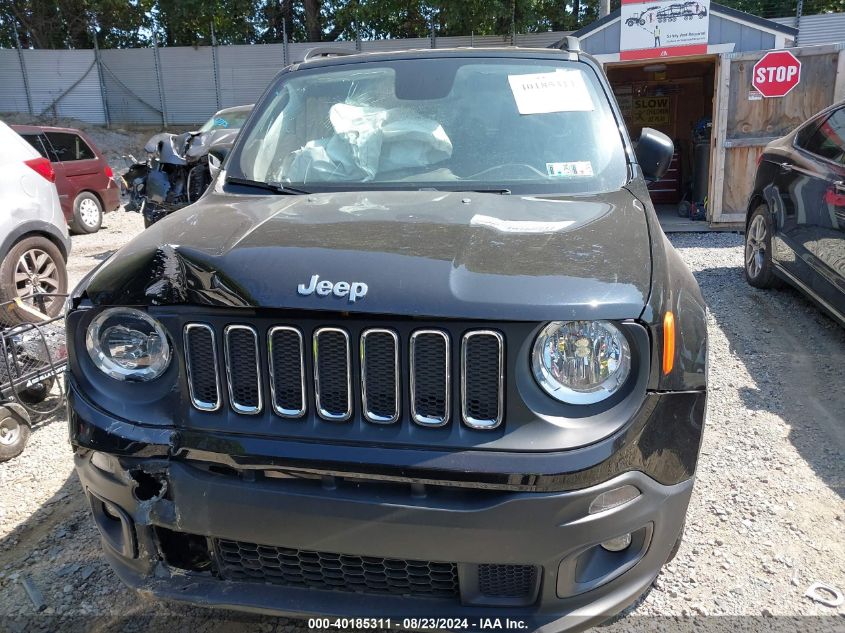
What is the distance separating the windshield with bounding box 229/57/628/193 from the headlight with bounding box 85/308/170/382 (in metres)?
1.12

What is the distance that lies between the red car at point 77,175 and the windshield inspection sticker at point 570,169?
996 cm

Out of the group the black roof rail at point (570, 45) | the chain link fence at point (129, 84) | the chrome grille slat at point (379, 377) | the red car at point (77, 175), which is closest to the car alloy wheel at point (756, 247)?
the black roof rail at point (570, 45)

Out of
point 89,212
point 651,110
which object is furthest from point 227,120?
point 651,110

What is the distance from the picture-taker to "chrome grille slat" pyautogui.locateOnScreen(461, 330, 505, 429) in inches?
69.8

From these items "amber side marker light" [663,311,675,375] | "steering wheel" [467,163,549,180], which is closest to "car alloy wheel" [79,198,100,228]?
"steering wheel" [467,163,549,180]

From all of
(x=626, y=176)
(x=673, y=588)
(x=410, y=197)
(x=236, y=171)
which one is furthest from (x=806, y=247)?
(x=236, y=171)

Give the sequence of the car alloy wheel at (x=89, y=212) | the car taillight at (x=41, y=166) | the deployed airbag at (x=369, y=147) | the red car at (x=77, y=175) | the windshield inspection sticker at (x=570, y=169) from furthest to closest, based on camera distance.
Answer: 1. the car alloy wheel at (x=89, y=212)
2. the red car at (x=77, y=175)
3. the car taillight at (x=41, y=166)
4. the deployed airbag at (x=369, y=147)
5. the windshield inspection sticker at (x=570, y=169)

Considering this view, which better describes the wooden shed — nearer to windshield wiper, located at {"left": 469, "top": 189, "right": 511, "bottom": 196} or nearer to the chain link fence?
windshield wiper, located at {"left": 469, "top": 189, "right": 511, "bottom": 196}

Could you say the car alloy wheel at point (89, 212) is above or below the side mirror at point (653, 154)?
below

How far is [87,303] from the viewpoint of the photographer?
78.9 inches

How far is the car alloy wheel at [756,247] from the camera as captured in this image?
20.6 ft

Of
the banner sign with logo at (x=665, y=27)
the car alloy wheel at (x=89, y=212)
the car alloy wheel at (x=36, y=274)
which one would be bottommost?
the car alloy wheel at (x=89, y=212)

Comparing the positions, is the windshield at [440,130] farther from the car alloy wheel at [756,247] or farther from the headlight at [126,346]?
the car alloy wheel at [756,247]

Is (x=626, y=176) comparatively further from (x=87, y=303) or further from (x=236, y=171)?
(x=87, y=303)
